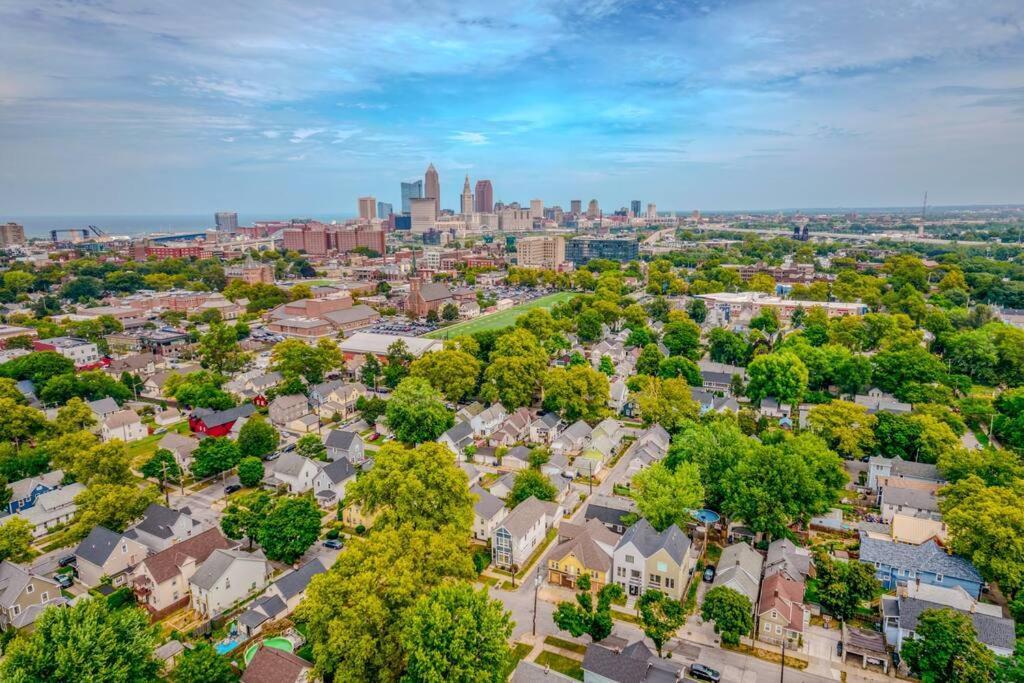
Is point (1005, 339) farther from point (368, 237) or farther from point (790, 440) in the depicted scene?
point (368, 237)

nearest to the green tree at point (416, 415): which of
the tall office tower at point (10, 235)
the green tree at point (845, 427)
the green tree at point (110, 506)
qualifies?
the green tree at point (110, 506)

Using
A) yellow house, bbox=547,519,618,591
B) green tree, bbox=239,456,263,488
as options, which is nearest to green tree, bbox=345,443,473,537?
yellow house, bbox=547,519,618,591

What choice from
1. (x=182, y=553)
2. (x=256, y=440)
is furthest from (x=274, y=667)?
(x=256, y=440)

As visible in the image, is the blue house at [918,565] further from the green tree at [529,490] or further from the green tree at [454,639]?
the green tree at [454,639]

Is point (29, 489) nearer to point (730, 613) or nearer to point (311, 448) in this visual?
point (311, 448)

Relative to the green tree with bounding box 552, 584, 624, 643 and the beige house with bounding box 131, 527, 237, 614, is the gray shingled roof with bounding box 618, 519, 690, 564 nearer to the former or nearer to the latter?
the green tree with bounding box 552, 584, 624, 643

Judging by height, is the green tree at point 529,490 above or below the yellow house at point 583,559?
above

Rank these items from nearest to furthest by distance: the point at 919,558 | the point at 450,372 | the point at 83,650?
1. the point at 83,650
2. the point at 919,558
3. the point at 450,372

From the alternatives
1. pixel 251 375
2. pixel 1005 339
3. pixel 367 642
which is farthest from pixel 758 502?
pixel 251 375
